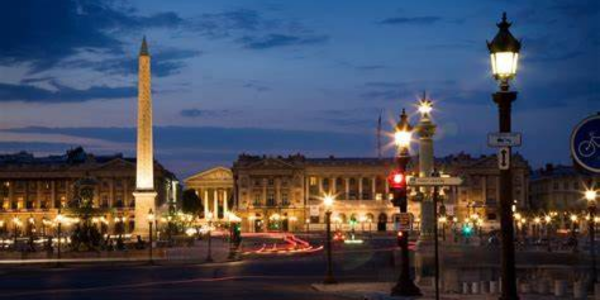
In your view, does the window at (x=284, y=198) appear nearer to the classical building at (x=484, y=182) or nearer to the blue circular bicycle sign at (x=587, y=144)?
the classical building at (x=484, y=182)

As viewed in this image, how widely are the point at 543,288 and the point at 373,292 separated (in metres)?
6.23

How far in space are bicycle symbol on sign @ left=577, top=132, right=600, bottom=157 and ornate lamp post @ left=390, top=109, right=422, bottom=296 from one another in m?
15.2

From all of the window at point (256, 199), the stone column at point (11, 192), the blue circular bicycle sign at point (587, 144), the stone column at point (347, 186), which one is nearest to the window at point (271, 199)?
the window at point (256, 199)

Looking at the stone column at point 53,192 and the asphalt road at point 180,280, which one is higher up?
the stone column at point 53,192

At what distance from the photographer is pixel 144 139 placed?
80562mm

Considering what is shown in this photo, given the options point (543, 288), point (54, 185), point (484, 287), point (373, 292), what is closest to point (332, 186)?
point (54, 185)

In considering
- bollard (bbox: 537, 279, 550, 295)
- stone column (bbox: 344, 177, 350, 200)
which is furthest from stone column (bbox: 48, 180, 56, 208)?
bollard (bbox: 537, 279, 550, 295)

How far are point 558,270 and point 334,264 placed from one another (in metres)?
25.8

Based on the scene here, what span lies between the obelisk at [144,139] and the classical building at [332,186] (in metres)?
96.2

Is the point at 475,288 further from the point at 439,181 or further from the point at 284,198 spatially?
the point at 284,198

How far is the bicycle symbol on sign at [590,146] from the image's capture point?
424 inches

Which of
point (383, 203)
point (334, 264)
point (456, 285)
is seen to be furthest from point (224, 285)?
point (383, 203)

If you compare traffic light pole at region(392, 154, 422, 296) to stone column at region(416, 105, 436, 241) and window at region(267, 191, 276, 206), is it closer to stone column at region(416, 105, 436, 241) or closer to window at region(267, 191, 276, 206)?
stone column at region(416, 105, 436, 241)

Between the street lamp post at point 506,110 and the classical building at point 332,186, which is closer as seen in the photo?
the street lamp post at point 506,110
